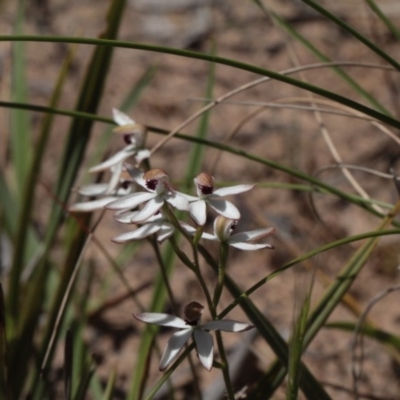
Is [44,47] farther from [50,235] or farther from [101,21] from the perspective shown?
[50,235]

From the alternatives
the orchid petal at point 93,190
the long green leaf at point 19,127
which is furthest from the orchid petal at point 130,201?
the long green leaf at point 19,127

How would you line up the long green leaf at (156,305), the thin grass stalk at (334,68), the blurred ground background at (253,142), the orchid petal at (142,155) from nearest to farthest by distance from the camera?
the orchid petal at (142,155) < the long green leaf at (156,305) < the thin grass stalk at (334,68) < the blurred ground background at (253,142)

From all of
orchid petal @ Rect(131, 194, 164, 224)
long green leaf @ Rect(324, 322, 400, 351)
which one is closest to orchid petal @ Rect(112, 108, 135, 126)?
orchid petal @ Rect(131, 194, 164, 224)

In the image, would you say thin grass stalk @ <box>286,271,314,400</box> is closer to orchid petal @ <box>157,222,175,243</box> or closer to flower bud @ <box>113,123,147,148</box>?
orchid petal @ <box>157,222,175,243</box>

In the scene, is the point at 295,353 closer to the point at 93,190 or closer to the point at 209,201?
the point at 209,201

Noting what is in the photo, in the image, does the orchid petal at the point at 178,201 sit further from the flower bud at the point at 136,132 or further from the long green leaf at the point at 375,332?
the long green leaf at the point at 375,332

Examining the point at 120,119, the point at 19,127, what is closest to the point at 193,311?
the point at 120,119
